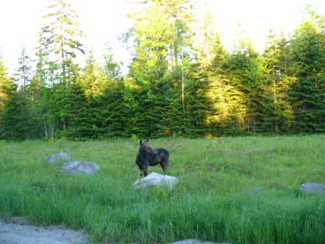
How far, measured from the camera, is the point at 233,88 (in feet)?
81.6

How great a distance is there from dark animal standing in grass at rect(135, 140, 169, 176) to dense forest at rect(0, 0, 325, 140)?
47.8 feet

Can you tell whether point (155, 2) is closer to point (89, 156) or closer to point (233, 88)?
point (233, 88)

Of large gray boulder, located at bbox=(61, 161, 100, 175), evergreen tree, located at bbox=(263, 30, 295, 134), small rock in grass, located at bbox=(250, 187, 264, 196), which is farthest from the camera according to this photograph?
evergreen tree, located at bbox=(263, 30, 295, 134)

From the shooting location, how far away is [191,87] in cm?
2502

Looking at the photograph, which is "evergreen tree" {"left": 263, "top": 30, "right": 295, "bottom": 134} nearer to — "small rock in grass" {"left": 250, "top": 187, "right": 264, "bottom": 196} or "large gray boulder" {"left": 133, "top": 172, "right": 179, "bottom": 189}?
"small rock in grass" {"left": 250, "top": 187, "right": 264, "bottom": 196}

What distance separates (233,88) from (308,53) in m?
7.12

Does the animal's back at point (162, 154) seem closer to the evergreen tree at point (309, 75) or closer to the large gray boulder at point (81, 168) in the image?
the large gray boulder at point (81, 168)

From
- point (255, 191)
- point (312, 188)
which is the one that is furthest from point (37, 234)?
point (312, 188)

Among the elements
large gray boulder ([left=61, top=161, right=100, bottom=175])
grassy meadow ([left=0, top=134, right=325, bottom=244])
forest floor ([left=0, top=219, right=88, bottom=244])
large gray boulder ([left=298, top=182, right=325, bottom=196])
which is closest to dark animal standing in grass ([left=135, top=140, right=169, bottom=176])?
grassy meadow ([left=0, top=134, right=325, bottom=244])

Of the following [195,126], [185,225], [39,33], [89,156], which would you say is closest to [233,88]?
[195,126]

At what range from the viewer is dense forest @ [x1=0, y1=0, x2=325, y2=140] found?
936 inches

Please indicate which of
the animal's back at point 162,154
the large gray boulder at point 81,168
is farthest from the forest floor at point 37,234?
the animal's back at point 162,154

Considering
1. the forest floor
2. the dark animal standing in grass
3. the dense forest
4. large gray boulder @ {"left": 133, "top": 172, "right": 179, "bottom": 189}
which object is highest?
the dense forest

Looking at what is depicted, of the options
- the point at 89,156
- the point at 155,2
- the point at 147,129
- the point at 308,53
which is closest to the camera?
the point at 89,156
